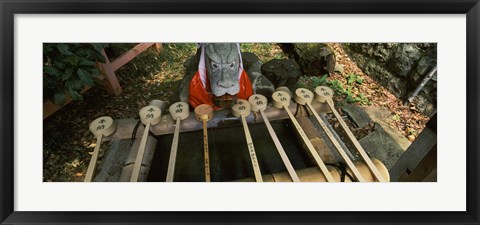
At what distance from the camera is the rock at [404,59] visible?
3.70 m

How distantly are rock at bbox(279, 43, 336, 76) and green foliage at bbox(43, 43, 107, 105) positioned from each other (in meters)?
3.15

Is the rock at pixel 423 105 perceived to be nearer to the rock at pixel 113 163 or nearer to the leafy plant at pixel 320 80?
the leafy plant at pixel 320 80

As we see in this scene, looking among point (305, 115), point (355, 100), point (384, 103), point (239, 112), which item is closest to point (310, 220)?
point (239, 112)

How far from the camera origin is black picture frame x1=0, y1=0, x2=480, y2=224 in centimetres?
92

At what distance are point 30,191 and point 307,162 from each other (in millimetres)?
1560

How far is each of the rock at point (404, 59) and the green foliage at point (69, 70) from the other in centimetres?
399

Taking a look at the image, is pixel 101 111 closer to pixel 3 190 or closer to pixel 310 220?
pixel 3 190

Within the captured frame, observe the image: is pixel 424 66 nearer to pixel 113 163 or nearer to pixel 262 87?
pixel 262 87

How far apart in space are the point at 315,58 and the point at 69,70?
133 inches

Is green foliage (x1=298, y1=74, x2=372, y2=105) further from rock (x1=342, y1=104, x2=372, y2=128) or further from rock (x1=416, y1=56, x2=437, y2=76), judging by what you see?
rock (x1=416, y1=56, x2=437, y2=76)

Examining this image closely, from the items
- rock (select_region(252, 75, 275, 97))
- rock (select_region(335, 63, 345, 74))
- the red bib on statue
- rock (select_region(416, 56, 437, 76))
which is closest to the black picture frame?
the red bib on statue

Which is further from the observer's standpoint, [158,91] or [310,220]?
[158,91]

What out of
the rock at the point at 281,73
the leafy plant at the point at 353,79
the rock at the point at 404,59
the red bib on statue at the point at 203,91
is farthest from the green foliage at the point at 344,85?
the red bib on statue at the point at 203,91
